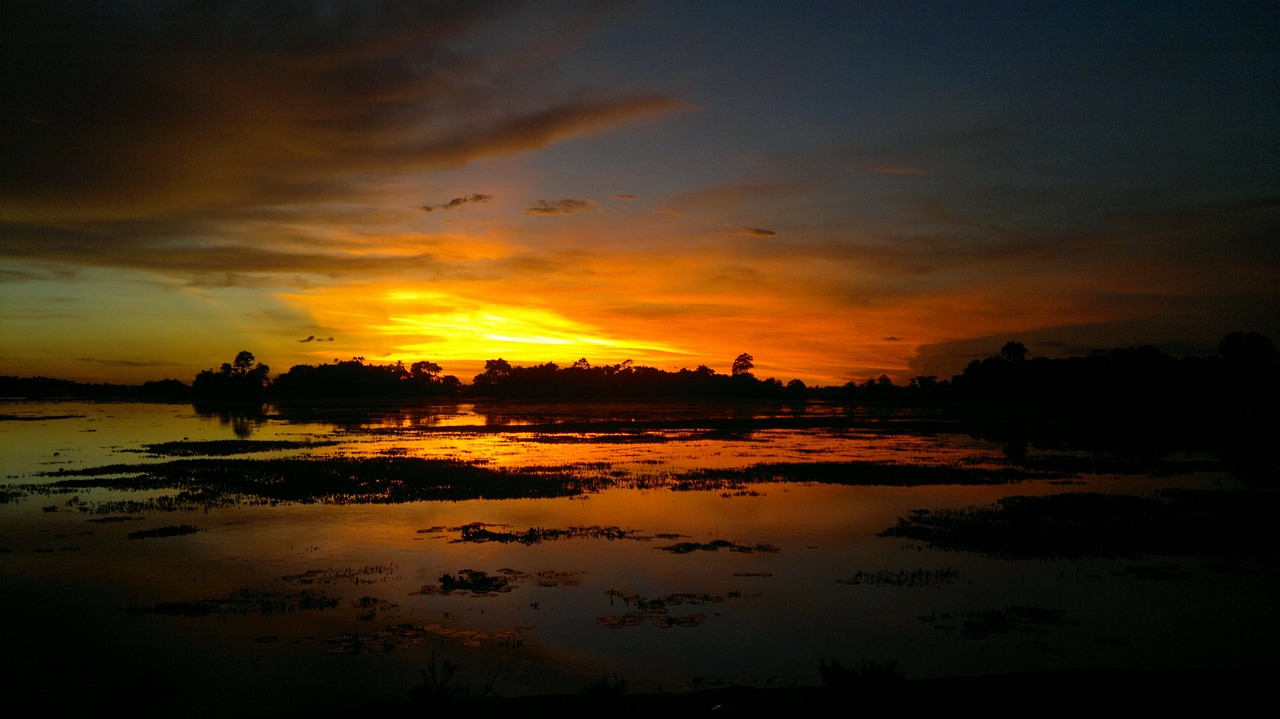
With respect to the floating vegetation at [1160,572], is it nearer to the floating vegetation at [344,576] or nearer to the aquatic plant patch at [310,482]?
the floating vegetation at [344,576]

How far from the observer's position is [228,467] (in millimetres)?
34781

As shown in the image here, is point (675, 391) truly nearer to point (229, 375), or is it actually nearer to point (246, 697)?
point (229, 375)

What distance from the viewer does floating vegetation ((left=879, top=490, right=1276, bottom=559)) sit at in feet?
62.3

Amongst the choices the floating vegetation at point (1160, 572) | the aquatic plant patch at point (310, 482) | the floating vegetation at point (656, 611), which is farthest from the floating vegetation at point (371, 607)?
the floating vegetation at point (1160, 572)

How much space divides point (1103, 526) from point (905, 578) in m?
9.21

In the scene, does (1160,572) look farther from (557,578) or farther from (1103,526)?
(557,578)

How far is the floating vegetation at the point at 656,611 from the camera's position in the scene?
13.5 m

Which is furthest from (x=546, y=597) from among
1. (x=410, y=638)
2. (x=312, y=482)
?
(x=312, y=482)

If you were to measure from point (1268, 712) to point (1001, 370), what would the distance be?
15381 cm

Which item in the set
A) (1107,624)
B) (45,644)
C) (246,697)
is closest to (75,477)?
(45,644)

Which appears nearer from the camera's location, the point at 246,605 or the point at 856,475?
the point at 246,605

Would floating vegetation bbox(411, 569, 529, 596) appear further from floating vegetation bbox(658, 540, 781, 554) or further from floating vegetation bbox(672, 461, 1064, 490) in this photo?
floating vegetation bbox(672, 461, 1064, 490)

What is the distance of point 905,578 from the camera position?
1641 cm

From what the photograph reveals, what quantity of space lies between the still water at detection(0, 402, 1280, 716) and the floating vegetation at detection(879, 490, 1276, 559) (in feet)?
3.04
